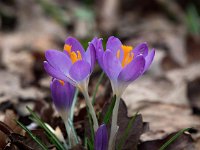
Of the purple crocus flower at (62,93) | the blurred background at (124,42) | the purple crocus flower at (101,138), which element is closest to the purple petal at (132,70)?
the purple crocus flower at (101,138)

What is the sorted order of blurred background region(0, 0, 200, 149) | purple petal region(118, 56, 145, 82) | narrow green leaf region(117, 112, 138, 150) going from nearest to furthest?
purple petal region(118, 56, 145, 82) → narrow green leaf region(117, 112, 138, 150) → blurred background region(0, 0, 200, 149)

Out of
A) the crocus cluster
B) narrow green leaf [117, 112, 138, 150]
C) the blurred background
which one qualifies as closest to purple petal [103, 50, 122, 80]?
the crocus cluster

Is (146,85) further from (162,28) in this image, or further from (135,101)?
(162,28)

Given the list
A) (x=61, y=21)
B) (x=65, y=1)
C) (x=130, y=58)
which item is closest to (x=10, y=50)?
(x=61, y=21)

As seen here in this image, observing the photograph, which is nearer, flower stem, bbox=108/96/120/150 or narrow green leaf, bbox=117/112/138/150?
flower stem, bbox=108/96/120/150

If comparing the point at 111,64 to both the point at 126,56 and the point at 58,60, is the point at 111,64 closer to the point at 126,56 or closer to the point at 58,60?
the point at 126,56

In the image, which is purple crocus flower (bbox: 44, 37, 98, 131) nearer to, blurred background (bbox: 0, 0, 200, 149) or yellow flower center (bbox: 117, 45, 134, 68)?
yellow flower center (bbox: 117, 45, 134, 68)

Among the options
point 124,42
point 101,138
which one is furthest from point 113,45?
point 124,42
